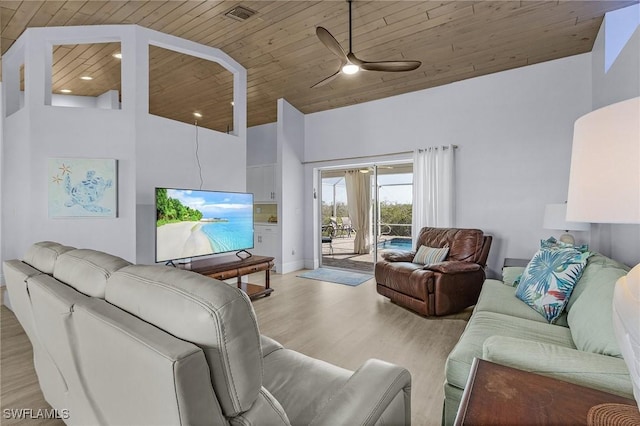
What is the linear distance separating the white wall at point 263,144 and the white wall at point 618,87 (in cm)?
505

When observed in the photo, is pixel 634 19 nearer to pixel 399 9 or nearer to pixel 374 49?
pixel 399 9

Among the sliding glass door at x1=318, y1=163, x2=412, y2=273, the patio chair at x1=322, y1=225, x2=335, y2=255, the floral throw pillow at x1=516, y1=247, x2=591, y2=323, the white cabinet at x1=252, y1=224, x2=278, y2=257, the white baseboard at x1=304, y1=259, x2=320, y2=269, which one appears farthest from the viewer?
the patio chair at x1=322, y1=225, x2=335, y2=255

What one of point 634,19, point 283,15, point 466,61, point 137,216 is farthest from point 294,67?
point 634,19

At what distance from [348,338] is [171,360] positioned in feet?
8.15

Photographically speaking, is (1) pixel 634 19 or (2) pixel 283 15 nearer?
(1) pixel 634 19

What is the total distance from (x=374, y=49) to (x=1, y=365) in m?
4.72

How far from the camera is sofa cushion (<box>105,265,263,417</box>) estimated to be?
2.30 ft

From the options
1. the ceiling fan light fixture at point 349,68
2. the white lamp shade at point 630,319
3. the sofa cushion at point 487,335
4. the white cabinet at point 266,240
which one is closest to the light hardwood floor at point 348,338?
the sofa cushion at point 487,335

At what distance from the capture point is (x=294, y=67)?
4.65m

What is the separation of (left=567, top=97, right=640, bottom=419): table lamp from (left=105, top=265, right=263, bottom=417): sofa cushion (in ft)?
2.66

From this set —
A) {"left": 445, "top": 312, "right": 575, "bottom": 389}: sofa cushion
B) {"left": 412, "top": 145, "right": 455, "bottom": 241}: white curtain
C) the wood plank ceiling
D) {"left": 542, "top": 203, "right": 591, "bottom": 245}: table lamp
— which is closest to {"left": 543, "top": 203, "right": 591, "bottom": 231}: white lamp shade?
{"left": 542, "top": 203, "right": 591, "bottom": 245}: table lamp

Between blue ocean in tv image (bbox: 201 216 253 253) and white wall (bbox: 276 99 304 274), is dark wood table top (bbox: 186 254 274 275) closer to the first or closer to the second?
blue ocean in tv image (bbox: 201 216 253 253)

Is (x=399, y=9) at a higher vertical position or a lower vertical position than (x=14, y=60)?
higher

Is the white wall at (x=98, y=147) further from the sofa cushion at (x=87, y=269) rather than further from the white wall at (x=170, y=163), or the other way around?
the sofa cushion at (x=87, y=269)
